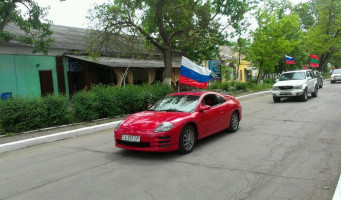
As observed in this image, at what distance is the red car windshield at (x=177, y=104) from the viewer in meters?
6.76

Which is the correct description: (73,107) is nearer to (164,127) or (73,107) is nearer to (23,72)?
(164,127)

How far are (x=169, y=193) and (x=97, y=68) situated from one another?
1687cm

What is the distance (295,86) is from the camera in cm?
1494

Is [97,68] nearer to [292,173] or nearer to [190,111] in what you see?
[190,111]

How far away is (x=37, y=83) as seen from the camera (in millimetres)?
16141

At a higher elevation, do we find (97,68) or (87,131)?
(97,68)

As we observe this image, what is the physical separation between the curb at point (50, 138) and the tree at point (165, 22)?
20.4ft

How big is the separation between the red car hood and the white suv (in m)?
10.7

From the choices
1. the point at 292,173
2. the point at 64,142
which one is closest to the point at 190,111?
the point at 292,173

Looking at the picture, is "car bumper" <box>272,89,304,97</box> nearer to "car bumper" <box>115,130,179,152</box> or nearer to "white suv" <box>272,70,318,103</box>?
"white suv" <box>272,70,318,103</box>

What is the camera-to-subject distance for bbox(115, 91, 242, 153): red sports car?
18.6 feet

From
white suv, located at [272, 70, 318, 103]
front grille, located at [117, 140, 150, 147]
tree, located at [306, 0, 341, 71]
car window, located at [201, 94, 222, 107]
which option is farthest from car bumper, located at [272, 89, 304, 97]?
tree, located at [306, 0, 341, 71]

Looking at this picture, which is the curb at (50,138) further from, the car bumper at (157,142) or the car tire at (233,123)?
the car tire at (233,123)

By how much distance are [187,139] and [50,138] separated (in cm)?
460
